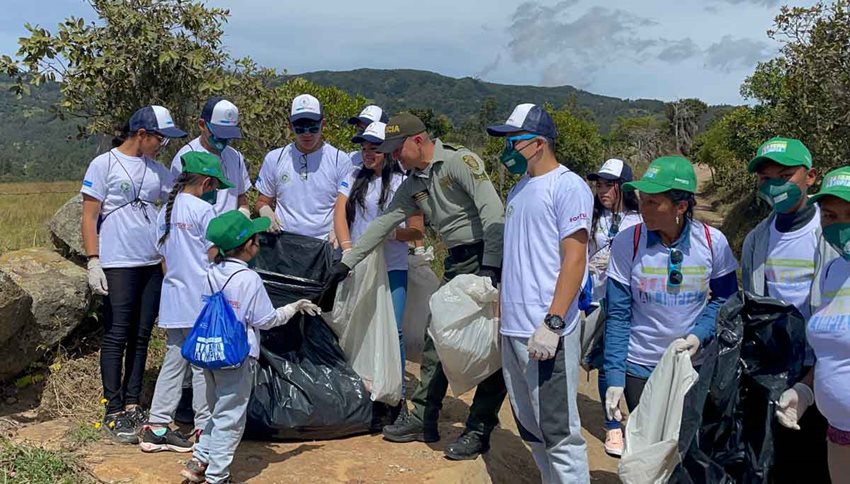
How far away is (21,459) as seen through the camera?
327 cm

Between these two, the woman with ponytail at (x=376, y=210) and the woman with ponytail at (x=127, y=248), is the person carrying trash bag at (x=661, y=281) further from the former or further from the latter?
the woman with ponytail at (x=127, y=248)

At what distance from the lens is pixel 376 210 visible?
4.14 meters

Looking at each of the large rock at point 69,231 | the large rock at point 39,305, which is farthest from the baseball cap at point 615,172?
the large rock at point 69,231

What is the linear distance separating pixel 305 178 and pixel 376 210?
44 centimetres

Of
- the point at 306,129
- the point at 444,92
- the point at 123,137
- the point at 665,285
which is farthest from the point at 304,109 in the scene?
the point at 444,92

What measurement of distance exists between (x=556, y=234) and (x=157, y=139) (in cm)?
216

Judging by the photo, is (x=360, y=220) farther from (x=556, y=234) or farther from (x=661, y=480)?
(x=661, y=480)

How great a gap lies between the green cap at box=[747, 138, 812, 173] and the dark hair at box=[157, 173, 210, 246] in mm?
2422

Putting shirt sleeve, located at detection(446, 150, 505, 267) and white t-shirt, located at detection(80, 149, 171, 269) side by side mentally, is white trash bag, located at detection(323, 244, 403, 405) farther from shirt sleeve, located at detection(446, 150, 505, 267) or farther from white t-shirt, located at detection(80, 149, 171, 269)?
white t-shirt, located at detection(80, 149, 171, 269)

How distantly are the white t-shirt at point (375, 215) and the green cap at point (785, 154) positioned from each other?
6.28 feet

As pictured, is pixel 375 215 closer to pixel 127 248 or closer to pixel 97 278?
pixel 127 248

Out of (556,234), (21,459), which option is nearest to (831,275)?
(556,234)

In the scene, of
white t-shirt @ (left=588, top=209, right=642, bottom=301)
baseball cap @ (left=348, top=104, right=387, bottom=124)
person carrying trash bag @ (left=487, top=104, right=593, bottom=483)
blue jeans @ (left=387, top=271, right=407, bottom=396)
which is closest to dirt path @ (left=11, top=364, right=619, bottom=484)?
blue jeans @ (left=387, top=271, right=407, bottom=396)

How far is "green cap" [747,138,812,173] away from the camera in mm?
2729
